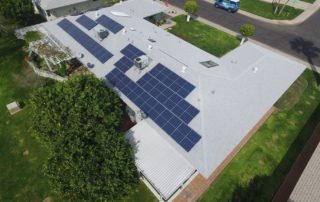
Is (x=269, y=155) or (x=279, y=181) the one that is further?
(x=269, y=155)

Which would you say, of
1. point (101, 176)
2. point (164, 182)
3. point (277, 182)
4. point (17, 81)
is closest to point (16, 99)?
point (17, 81)

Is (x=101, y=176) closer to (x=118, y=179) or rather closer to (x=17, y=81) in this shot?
(x=118, y=179)

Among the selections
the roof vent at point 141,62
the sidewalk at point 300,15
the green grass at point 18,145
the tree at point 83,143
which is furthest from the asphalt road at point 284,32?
the green grass at point 18,145

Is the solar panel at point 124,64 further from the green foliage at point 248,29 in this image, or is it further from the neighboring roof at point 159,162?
the green foliage at point 248,29

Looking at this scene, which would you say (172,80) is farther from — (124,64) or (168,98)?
(124,64)

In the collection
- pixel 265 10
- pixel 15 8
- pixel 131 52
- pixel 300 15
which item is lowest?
pixel 300 15

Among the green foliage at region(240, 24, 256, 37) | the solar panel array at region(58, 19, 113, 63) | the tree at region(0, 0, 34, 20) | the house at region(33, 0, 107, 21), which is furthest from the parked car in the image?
the tree at region(0, 0, 34, 20)

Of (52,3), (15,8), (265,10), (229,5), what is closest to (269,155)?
(229,5)

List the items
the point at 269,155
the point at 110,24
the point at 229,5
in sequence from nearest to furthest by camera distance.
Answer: the point at 269,155, the point at 110,24, the point at 229,5
